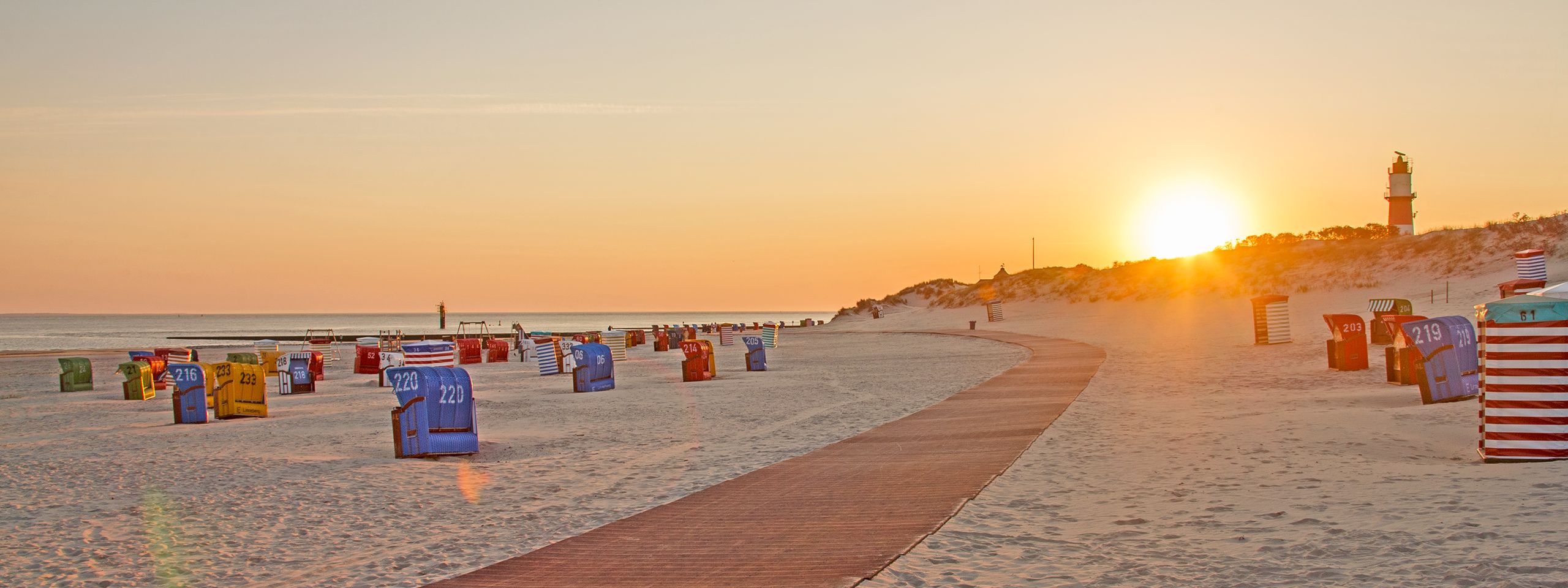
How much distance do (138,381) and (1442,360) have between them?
25.5 metres

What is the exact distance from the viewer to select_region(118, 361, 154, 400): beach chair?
23.1 meters

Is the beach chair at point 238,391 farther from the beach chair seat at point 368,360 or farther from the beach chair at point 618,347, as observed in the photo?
the beach chair at point 618,347

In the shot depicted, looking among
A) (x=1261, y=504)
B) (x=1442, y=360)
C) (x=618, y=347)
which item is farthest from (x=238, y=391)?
(x=618, y=347)

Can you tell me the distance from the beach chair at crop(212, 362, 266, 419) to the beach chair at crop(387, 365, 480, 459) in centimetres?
746

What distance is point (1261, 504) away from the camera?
7.72 metres

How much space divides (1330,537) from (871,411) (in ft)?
32.1

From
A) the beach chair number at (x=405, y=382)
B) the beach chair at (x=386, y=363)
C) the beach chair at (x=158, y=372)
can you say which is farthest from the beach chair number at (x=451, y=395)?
the beach chair at (x=158, y=372)

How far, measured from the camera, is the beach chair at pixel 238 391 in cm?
1756

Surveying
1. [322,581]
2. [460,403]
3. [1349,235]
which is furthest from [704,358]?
[1349,235]

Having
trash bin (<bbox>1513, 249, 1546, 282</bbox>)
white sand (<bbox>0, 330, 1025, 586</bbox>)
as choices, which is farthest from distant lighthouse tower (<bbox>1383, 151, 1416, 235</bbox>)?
white sand (<bbox>0, 330, 1025, 586</bbox>)

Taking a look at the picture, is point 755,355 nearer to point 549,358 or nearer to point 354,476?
point 549,358

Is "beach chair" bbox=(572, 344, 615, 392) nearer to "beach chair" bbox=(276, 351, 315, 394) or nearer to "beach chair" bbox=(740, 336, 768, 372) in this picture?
"beach chair" bbox=(740, 336, 768, 372)

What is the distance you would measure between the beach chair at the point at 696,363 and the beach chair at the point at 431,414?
41.4 feet

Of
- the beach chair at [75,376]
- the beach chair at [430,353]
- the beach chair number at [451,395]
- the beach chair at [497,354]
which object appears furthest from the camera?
the beach chair at [497,354]
